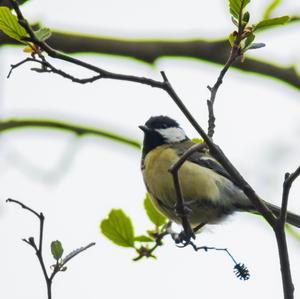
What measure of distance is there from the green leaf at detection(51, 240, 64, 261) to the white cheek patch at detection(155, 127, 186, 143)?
2.35 meters

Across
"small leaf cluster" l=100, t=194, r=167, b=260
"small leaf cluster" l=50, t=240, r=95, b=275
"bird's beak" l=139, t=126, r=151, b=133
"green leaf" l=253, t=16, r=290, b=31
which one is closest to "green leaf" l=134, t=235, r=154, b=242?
"small leaf cluster" l=100, t=194, r=167, b=260

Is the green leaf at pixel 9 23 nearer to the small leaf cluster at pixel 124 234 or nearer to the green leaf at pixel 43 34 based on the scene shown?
the green leaf at pixel 43 34

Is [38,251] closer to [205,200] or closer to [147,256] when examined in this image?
[147,256]

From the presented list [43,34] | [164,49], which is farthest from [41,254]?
[164,49]

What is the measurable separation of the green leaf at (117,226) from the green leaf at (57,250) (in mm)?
686

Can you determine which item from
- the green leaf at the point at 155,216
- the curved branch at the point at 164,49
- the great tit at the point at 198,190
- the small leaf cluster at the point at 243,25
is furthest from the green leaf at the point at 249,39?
the curved branch at the point at 164,49

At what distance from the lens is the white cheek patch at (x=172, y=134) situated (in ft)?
15.7

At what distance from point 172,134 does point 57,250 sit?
2497 millimetres

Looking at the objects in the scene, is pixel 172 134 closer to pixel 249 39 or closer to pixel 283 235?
pixel 249 39

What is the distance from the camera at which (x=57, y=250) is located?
2.46 meters

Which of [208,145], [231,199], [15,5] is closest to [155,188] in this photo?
[231,199]

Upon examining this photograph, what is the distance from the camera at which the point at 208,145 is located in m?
2.27

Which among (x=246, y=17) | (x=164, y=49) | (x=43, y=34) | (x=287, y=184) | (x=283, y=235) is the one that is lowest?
(x=283, y=235)

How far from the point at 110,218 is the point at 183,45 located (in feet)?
5.84
